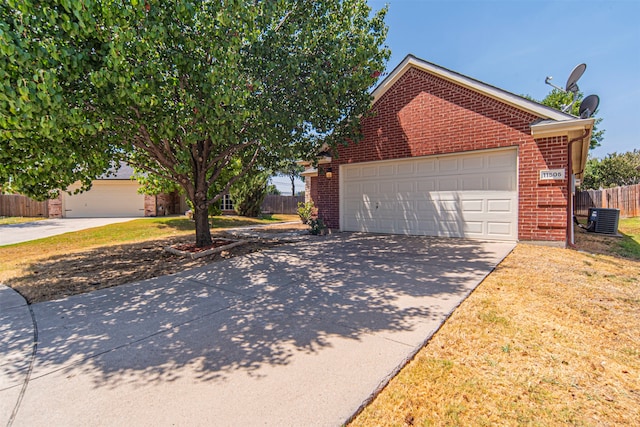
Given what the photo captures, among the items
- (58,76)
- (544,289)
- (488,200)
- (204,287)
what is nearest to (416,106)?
(488,200)

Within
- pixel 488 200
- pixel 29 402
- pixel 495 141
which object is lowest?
pixel 29 402

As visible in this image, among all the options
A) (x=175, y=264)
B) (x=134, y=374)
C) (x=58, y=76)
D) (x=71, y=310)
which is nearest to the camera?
(x=134, y=374)

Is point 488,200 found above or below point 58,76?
below

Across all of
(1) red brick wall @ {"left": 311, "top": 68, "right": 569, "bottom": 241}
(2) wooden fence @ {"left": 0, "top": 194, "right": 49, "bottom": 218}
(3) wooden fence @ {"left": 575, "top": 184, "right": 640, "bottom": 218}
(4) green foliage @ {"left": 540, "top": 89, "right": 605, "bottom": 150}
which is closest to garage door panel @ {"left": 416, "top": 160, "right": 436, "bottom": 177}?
(1) red brick wall @ {"left": 311, "top": 68, "right": 569, "bottom": 241}

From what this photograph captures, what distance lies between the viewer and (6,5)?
4340 mm

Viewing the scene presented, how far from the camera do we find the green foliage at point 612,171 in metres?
28.0

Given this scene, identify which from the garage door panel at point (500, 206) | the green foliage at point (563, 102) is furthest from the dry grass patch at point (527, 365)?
the green foliage at point (563, 102)

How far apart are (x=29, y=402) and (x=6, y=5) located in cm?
540

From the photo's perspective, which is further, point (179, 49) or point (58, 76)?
point (179, 49)

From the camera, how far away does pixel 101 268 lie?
21.6 feet

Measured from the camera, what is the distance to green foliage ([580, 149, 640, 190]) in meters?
28.0

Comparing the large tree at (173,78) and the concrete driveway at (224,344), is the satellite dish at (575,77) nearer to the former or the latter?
the large tree at (173,78)

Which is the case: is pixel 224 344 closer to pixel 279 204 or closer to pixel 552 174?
pixel 552 174

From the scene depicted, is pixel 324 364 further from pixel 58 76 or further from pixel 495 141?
pixel 495 141
